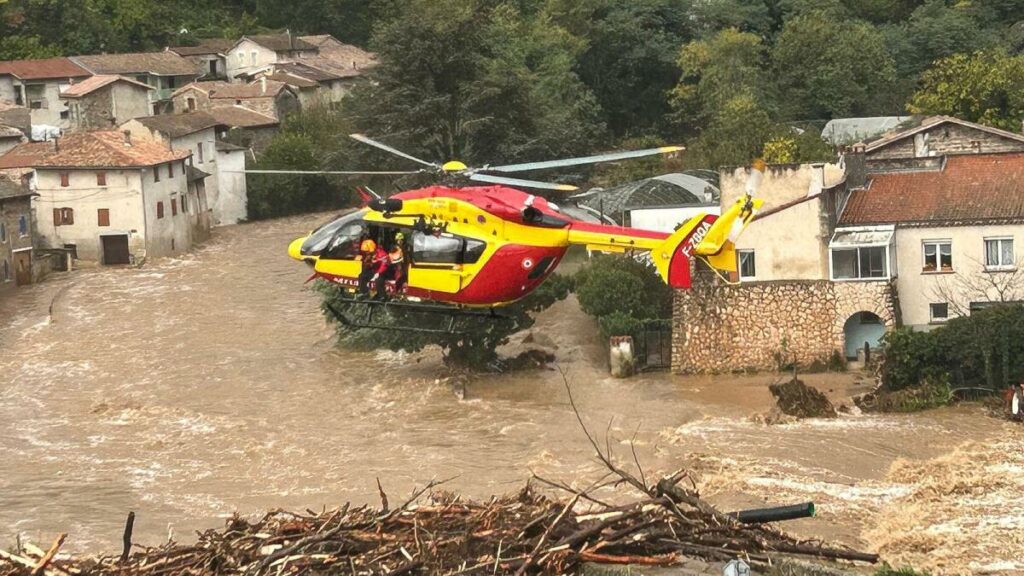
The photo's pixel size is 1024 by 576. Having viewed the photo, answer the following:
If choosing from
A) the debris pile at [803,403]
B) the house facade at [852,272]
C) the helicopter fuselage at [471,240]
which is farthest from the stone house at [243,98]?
the helicopter fuselage at [471,240]

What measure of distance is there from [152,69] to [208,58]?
6401 millimetres

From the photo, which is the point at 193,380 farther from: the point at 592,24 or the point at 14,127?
the point at 592,24

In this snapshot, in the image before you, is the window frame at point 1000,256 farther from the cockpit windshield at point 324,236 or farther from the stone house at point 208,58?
the stone house at point 208,58

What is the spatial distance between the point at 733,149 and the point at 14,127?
29.3m

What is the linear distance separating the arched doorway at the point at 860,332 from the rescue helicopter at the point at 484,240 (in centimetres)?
1076

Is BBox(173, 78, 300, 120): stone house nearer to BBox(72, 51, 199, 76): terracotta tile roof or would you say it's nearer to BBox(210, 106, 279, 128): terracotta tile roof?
BBox(210, 106, 279, 128): terracotta tile roof

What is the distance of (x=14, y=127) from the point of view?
71438mm

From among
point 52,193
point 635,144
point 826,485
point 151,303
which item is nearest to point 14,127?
point 52,193

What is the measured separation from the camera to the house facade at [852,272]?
136 ft

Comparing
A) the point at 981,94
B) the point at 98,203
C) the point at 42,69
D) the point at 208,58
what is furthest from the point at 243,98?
the point at 981,94

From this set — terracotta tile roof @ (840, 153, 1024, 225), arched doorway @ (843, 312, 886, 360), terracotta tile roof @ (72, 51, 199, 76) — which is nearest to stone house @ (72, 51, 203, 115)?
terracotta tile roof @ (72, 51, 199, 76)

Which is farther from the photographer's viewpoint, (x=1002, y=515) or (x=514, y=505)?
(x=1002, y=515)

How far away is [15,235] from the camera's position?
58.6 meters

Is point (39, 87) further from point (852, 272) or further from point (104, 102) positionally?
point (852, 272)
